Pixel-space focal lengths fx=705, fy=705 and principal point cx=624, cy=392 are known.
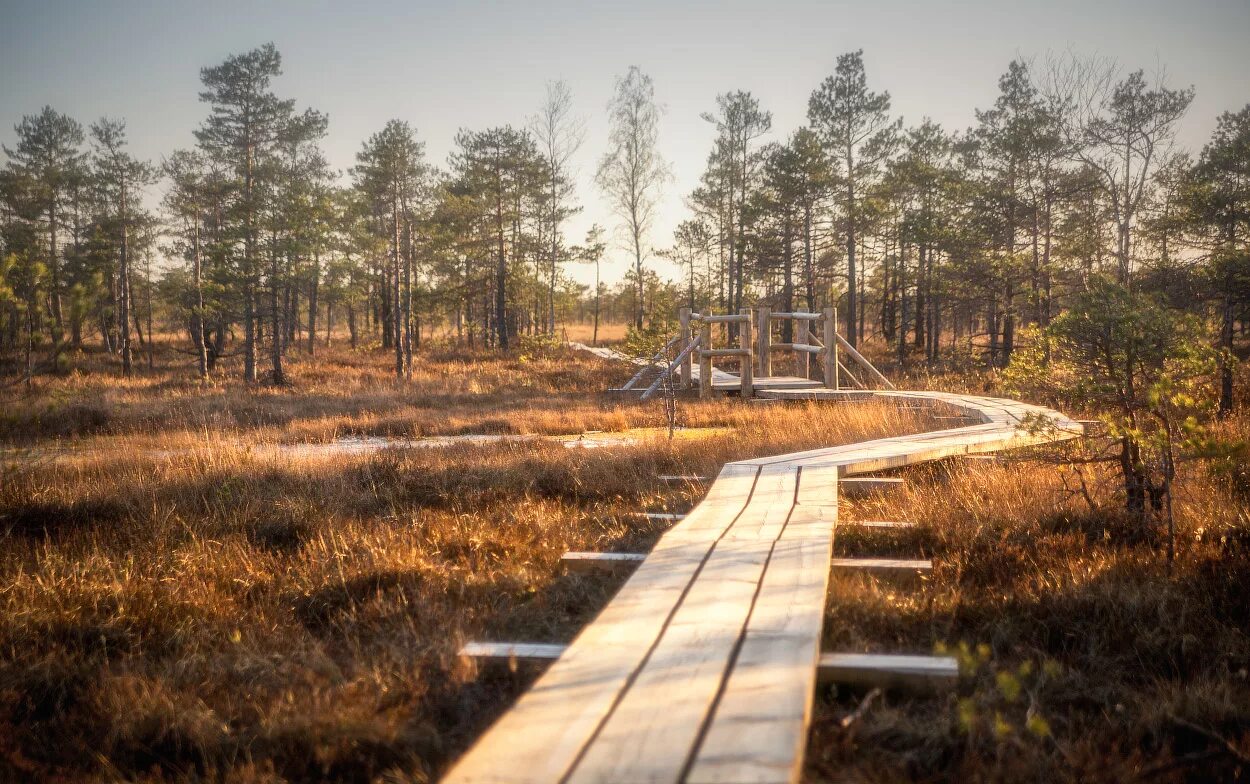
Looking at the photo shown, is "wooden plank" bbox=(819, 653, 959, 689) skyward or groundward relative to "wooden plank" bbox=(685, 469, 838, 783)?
groundward

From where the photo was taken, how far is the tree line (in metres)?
20.6

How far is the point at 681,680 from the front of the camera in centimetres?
211

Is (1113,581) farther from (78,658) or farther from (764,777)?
(78,658)

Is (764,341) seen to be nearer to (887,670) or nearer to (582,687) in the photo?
(887,670)

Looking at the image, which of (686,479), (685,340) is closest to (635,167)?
(685,340)

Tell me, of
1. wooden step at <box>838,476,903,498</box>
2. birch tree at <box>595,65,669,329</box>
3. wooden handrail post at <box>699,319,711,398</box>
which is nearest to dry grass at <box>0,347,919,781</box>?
wooden step at <box>838,476,903,498</box>

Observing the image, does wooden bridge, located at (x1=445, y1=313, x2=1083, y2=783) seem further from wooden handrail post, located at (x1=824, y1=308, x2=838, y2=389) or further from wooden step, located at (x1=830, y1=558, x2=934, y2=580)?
wooden handrail post, located at (x1=824, y1=308, x2=838, y2=389)

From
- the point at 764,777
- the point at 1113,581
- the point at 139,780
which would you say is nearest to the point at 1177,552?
the point at 1113,581

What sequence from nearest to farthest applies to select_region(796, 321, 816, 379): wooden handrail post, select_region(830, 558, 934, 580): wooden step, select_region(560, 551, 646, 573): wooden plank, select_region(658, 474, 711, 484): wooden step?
select_region(830, 558, 934, 580): wooden step, select_region(560, 551, 646, 573): wooden plank, select_region(658, 474, 711, 484): wooden step, select_region(796, 321, 816, 379): wooden handrail post

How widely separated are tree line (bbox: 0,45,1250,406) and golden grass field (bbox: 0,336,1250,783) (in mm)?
8215

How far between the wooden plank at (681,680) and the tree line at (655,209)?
33.2ft

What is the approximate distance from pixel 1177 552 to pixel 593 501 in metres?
3.81

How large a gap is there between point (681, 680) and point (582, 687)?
11.6 inches

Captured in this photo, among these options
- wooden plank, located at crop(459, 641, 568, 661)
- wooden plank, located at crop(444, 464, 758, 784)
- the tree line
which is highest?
the tree line
